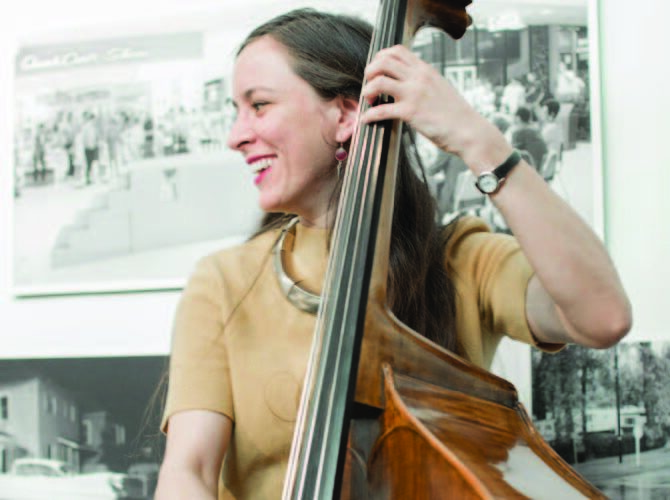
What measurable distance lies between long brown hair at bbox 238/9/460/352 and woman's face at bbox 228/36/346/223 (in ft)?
0.06

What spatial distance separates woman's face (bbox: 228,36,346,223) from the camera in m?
0.85

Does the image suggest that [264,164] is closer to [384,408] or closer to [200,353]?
[200,353]

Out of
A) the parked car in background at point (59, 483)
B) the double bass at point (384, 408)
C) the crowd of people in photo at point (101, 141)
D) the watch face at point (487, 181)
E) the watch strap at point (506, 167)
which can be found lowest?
the parked car in background at point (59, 483)

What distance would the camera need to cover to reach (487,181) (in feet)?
2.09

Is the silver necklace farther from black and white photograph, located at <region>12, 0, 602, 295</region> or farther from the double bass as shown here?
black and white photograph, located at <region>12, 0, 602, 295</region>

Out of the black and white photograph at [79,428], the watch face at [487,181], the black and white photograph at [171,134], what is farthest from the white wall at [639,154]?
the black and white photograph at [79,428]

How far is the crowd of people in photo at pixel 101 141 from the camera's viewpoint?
140 cm

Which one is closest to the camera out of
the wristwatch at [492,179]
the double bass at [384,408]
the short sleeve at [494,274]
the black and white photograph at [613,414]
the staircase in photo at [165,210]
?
the double bass at [384,408]

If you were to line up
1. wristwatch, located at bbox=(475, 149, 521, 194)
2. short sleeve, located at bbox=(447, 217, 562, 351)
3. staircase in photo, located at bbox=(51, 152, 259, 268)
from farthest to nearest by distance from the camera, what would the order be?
staircase in photo, located at bbox=(51, 152, 259, 268) < short sleeve, located at bbox=(447, 217, 562, 351) < wristwatch, located at bbox=(475, 149, 521, 194)

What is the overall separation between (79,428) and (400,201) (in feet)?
2.73

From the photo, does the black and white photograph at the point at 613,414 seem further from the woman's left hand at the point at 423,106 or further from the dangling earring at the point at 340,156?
the woman's left hand at the point at 423,106

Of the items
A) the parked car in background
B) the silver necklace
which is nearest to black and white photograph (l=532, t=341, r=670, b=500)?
the silver necklace

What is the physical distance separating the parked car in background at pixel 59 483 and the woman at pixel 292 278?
1.89 feet

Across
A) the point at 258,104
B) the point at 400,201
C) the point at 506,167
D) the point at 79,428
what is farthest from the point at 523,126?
the point at 79,428
